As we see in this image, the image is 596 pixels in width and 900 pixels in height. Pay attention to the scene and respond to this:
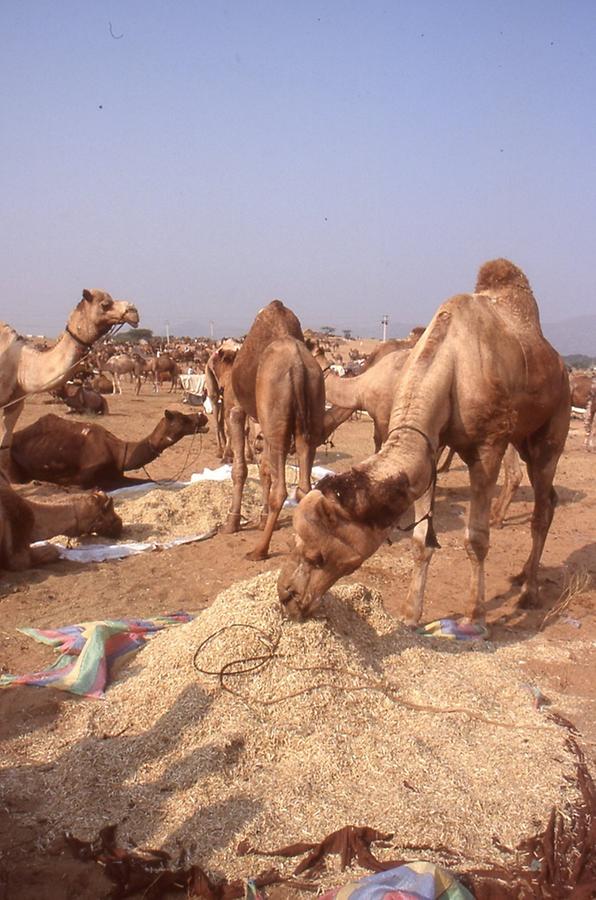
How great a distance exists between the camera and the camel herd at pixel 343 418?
4512 mm

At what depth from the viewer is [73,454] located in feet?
35.1

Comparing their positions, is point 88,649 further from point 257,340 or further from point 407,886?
point 257,340

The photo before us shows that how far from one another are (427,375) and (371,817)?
2.99 metres

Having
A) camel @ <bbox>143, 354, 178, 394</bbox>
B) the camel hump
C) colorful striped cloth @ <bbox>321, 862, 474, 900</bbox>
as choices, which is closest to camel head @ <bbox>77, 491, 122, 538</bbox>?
the camel hump

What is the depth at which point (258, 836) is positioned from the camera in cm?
325

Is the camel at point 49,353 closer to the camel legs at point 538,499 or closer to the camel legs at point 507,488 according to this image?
the camel legs at point 538,499

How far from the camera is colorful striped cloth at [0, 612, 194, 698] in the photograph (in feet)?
15.2

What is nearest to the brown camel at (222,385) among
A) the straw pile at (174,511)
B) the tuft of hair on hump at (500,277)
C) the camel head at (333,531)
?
the straw pile at (174,511)

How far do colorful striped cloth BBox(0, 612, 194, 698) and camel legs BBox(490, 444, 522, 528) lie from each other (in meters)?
5.57

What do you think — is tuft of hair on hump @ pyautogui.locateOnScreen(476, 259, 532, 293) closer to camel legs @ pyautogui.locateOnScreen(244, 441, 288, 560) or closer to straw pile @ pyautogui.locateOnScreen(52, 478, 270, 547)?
camel legs @ pyautogui.locateOnScreen(244, 441, 288, 560)

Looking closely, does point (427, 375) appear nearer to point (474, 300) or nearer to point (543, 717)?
point (474, 300)

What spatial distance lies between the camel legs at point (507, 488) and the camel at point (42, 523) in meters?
4.98

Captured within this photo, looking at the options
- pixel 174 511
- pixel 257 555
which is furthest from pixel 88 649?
pixel 174 511

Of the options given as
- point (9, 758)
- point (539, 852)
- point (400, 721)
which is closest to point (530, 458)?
point (400, 721)
